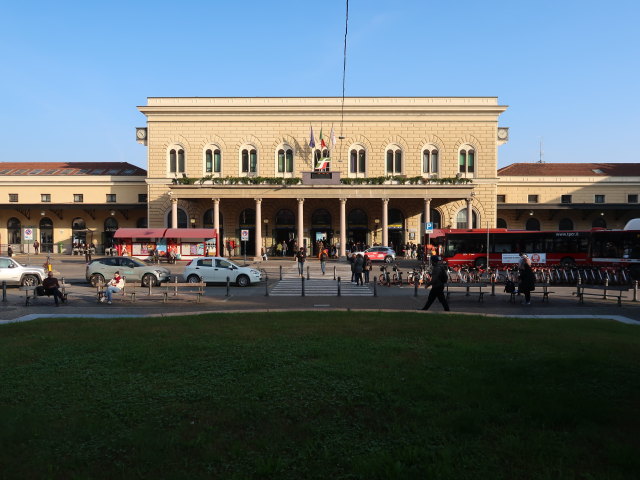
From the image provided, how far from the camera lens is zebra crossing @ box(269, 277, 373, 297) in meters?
20.2

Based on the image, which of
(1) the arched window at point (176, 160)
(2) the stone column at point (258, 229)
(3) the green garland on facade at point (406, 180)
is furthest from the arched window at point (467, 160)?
(1) the arched window at point (176, 160)

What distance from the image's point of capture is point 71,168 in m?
53.2

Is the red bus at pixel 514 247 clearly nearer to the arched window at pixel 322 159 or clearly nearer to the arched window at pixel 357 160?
the arched window at pixel 357 160

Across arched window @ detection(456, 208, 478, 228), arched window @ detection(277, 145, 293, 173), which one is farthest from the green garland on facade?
arched window @ detection(277, 145, 293, 173)

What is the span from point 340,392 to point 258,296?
13.8 m

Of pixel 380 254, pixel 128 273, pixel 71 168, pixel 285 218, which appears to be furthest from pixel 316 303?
pixel 71 168

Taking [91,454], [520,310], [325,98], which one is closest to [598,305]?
[520,310]

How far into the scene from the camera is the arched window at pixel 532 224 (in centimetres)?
4891

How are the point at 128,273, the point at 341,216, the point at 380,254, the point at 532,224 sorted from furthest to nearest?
the point at 532,224 < the point at 341,216 < the point at 380,254 < the point at 128,273

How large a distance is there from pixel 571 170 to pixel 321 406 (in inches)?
2124

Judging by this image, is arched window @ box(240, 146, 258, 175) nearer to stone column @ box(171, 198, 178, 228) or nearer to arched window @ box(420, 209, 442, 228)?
stone column @ box(171, 198, 178, 228)

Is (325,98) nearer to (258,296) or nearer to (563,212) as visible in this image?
(563,212)

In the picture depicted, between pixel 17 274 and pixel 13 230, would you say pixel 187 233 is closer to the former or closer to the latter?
pixel 17 274

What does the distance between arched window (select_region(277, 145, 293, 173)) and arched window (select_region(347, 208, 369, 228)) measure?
7.83 meters
